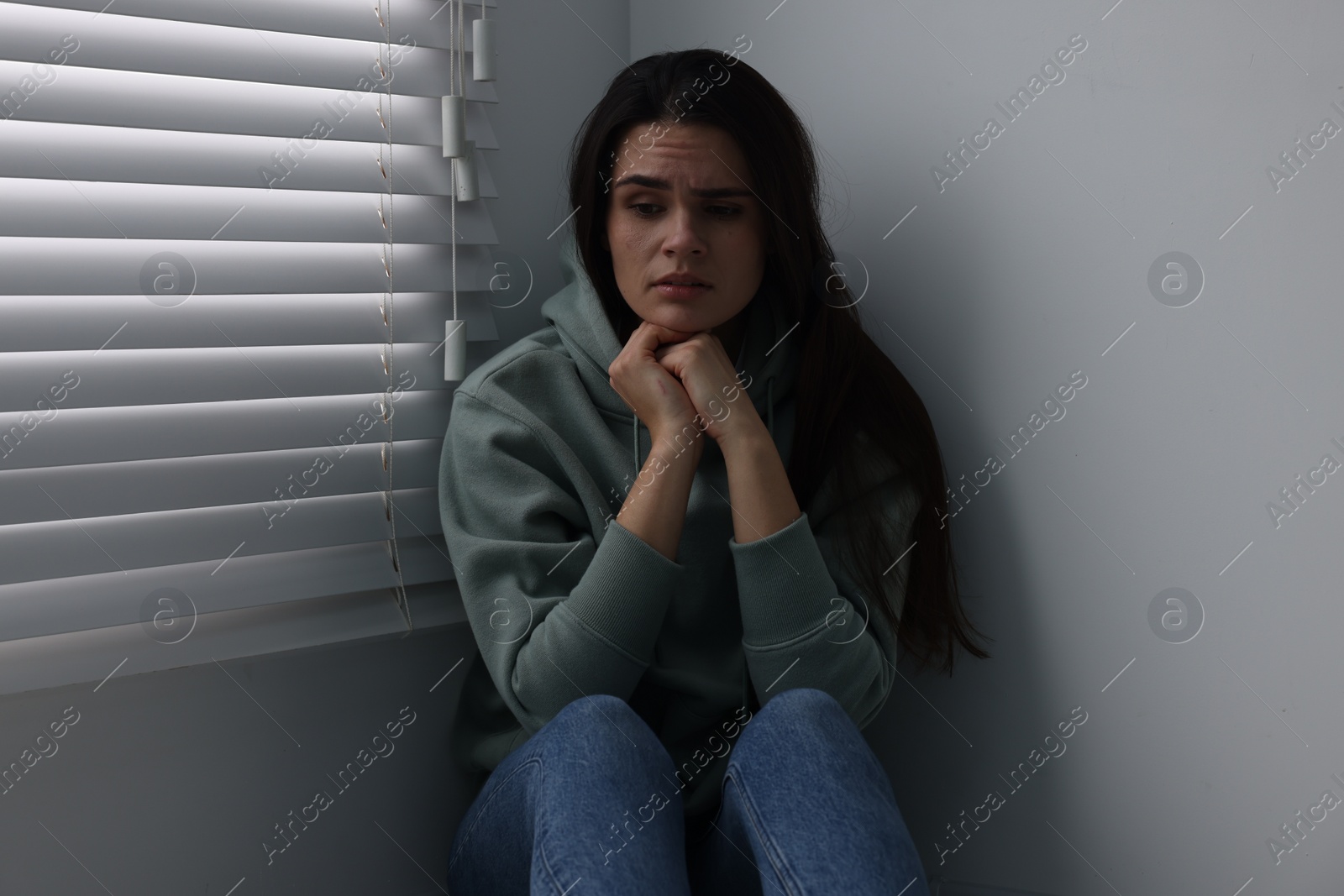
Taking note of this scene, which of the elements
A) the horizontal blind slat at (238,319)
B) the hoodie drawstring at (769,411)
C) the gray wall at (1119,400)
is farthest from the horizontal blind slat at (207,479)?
the gray wall at (1119,400)

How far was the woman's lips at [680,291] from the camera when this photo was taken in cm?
102

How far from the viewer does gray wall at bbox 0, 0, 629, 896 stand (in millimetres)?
941

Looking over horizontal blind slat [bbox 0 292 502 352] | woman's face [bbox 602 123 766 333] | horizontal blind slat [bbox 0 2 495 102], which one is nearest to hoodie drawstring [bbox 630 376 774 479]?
woman's face [bbox 602 123 766 333]

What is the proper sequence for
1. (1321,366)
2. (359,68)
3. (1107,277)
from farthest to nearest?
1. (359,68)
2. (1107,277)
3. (1321,366)

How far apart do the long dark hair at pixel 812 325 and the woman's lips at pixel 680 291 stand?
0.10 metres

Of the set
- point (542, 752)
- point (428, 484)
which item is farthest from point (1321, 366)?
point (428, 484)

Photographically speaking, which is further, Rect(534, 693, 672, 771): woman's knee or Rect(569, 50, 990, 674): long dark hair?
Rect(569, 50, 990, 674): long dark hair

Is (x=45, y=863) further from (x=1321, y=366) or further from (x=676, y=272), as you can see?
(x=1321, y=366)

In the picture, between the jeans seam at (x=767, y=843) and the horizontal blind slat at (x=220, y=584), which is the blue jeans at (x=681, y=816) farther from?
the horizontal blind slat at (x=220, y=584)

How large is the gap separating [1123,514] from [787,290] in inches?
16.7

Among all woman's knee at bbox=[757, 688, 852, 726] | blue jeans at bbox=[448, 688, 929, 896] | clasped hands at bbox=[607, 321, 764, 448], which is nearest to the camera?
blue jeans at bbox=[448, 688, 929, 896]

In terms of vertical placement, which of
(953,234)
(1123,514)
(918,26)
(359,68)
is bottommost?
(359,68)

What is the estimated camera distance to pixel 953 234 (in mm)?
1060

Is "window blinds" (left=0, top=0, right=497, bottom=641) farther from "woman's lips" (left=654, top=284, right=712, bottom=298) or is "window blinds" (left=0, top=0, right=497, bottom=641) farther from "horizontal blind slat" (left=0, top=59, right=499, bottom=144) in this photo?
"woman's lips" (left=654, top=284, right=712, bottom=298)
